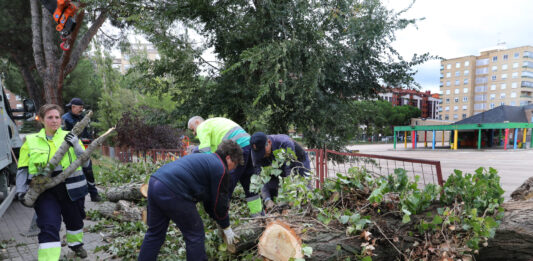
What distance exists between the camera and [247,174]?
13.0 feet

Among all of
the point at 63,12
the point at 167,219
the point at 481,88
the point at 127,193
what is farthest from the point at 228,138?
the point at 481,88

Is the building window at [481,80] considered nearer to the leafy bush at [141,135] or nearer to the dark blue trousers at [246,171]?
the leafy bush at [141,135]

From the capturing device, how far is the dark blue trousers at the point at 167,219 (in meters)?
2.21

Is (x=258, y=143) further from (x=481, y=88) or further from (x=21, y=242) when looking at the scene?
(x=481, y=88)

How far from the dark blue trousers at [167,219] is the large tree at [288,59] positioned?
270 centimetres

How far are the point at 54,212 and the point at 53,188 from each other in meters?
0.22

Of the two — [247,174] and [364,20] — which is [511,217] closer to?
[247,174]

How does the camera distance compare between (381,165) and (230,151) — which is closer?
(230,151)

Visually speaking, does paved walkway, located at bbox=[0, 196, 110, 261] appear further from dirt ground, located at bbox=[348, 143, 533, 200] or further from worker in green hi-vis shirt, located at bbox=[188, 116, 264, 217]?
dirt ground, located at bbox=[348, 143, 533, 200]

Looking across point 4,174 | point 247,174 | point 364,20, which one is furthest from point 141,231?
point 364,20

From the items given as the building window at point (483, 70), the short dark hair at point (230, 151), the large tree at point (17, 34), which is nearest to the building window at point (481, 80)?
the building window at point (483, 70)

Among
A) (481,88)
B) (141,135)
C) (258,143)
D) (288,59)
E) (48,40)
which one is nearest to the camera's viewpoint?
(258,143)

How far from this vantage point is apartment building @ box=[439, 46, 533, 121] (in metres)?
68.7

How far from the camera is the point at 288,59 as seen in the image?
16.4ft
